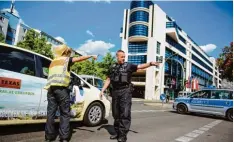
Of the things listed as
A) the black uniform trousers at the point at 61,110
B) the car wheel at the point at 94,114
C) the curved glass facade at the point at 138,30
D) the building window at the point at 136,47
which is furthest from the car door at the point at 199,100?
the building window at the point at 136,47

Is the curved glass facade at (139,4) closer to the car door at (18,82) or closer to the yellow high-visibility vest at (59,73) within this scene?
the car door at (18,82)

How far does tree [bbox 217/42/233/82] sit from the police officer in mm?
23582

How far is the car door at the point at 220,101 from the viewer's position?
1020 centimetres

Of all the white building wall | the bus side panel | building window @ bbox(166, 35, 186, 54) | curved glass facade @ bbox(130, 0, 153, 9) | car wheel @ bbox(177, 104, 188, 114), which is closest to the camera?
the bus side panel

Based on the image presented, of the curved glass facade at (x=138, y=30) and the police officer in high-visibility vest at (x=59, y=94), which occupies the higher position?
the curved glass facade at (x=138, y=30)

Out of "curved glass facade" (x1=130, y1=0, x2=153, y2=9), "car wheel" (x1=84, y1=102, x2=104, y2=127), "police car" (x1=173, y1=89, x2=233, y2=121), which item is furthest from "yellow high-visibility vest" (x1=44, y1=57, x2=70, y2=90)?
"curved glass facade" (x1=130, y1=0, x2=153, y2=9)

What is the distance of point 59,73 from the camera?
3756mm

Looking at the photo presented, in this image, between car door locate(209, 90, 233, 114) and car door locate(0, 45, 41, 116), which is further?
car door locate(209, 90, 233, 114)

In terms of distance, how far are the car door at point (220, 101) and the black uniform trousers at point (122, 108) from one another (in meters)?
7.84

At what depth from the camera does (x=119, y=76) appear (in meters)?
4.28

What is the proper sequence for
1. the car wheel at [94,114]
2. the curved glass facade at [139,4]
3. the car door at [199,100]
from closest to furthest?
the car wheel at [94,114] → the car door at [199,100] → the curved glass facade at [139,4]

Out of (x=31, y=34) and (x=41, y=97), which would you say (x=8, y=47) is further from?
(x=31, y=34)

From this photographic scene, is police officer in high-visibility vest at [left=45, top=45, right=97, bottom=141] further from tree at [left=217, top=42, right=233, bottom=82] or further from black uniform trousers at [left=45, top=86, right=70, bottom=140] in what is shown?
tree at [left=217, top=42, right=233, bottom=82]

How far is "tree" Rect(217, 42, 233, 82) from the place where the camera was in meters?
24.5
